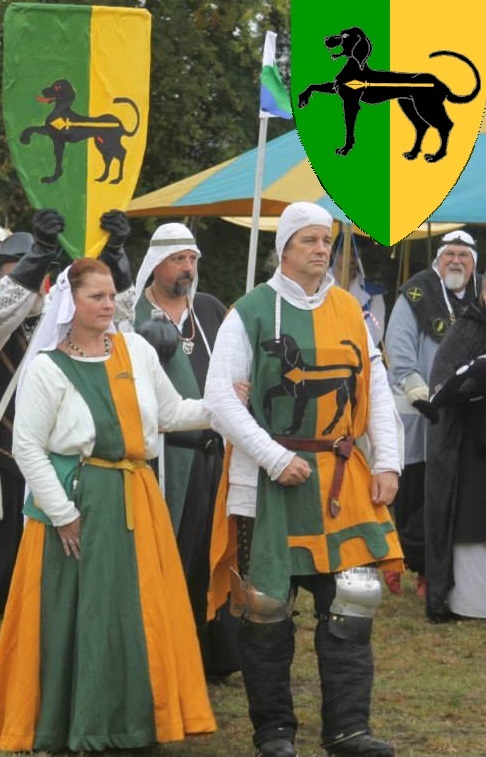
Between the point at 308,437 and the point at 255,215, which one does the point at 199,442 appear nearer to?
the point at 308,437

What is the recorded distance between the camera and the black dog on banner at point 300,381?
5352 millimetres

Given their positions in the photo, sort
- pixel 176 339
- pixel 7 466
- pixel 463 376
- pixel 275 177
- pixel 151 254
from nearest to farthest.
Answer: pixel 176 339, pixel 151 254, pixel 7 466, pixel 463 376, pixel 275 177

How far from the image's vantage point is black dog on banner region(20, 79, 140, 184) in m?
6.16

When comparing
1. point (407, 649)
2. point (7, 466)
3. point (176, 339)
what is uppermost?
point (176, 339)

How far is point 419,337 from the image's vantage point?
356 inches

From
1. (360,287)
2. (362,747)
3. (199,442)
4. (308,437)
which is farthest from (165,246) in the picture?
(360,287)

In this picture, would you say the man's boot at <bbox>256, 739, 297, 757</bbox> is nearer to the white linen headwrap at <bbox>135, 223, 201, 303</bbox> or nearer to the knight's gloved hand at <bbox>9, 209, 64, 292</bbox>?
the knight's gloved hand at <bbox>9, 209, 64, 292</bbox>

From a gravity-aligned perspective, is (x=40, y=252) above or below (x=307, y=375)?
above

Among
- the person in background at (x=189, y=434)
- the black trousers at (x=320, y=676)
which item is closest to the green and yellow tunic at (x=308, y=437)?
the black trousers at (x=320, y=676)

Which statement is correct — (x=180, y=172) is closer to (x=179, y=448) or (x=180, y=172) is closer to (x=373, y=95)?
(x=373, y=95)

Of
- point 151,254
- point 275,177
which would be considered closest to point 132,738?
point 151,254

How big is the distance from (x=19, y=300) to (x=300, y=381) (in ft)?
4.31

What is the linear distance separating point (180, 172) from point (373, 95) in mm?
10408

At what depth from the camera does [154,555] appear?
5492 millimetres
